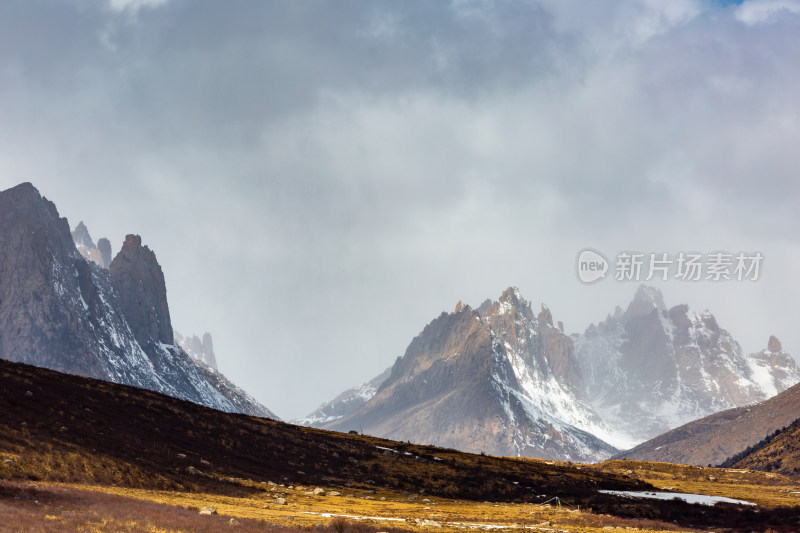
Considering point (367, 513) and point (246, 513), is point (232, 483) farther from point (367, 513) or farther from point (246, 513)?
point (246, 513)

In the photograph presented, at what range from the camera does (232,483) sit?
8238cm

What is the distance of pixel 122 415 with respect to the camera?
3905 inches

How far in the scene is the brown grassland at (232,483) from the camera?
5191 centimetres

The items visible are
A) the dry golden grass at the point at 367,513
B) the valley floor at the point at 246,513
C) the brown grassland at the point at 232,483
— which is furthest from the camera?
the dry golden grass at the point at 367,513

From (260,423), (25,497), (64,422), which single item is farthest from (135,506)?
(260,423)

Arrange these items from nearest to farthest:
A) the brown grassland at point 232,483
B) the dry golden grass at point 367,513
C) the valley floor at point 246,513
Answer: the valley floor at point 246,513, the brown grassland at point 232,483, the dry golden grass at point 367,513

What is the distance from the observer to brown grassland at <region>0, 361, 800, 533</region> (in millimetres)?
51906

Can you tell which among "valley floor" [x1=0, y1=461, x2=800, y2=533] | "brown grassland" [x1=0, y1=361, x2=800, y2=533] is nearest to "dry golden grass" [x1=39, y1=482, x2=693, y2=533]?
"valley floor" [x1=0, y1=461, x2=800, y2=533]

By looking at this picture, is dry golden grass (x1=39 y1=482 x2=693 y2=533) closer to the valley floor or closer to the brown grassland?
the valley floor

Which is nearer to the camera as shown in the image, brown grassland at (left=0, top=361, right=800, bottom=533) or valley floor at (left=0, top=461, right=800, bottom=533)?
valley floor at (left=0, top=461, right=800, bottom=533)

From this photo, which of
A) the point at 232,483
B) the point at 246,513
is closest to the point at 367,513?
the point at 246,513

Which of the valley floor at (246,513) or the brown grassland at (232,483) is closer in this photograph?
the valley floor at (246,513)

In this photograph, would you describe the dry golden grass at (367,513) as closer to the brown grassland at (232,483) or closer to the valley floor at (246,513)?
the valley floor at (246,513)

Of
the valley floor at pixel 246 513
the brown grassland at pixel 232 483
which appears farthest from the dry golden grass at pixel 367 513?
the brown grassland at pixel 232 483
